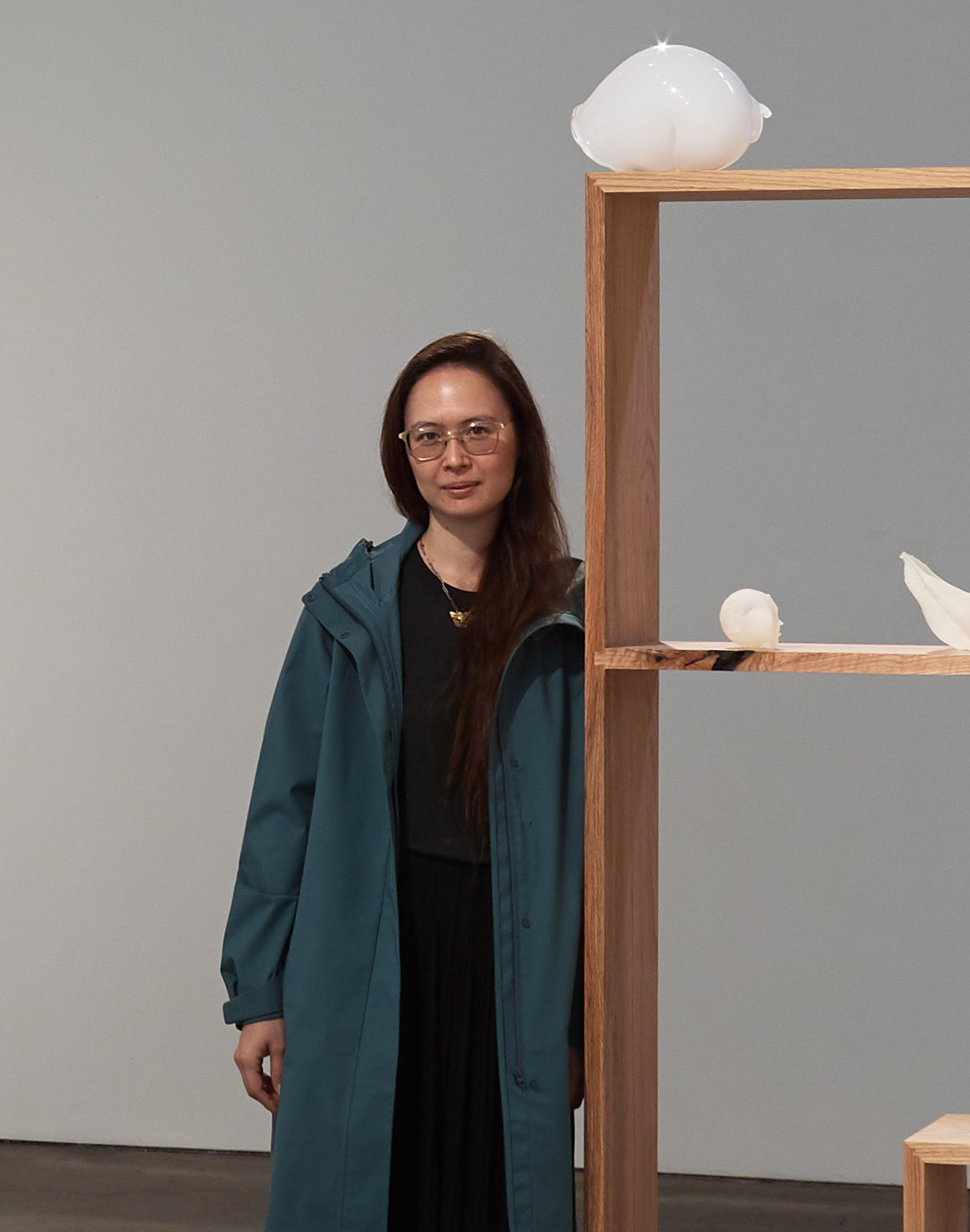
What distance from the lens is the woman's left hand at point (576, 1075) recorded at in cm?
182

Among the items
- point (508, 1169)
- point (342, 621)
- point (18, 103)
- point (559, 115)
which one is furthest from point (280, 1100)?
point (18, 103)

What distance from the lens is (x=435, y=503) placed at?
1.86 metres

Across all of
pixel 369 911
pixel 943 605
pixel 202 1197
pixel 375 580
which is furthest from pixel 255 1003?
pixel 202 1197

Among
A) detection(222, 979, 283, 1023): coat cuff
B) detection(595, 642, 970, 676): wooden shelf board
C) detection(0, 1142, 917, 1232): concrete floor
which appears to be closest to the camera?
detection(595, 642, 970, 676): wooden shelf board

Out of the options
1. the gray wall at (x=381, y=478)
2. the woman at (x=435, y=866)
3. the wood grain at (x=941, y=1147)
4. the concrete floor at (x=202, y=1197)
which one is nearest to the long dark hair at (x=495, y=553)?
the woman at (x=435, y=866)

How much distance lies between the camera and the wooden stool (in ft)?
4.56

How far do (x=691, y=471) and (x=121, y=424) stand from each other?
132cm

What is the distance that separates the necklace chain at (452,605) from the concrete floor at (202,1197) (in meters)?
1.69

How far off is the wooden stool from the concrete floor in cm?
160

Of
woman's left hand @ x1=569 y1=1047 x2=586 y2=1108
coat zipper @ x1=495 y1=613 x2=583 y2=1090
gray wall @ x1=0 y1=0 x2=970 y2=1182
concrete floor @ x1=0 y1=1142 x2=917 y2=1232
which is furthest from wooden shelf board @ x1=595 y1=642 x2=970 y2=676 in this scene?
concrete floor @ x1=0 y1=1142 x2=917 y2=1232

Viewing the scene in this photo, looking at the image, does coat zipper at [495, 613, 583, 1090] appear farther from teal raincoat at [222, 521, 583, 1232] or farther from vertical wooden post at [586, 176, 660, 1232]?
vertical wooden post at [586, 176, 660, 1232]

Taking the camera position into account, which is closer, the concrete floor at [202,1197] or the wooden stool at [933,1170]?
the wooden stool at [933,1170]

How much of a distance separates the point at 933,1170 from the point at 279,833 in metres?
0.89

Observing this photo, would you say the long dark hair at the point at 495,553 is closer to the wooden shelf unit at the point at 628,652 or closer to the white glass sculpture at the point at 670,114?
the wooden shelf unit at the point at 628,652
